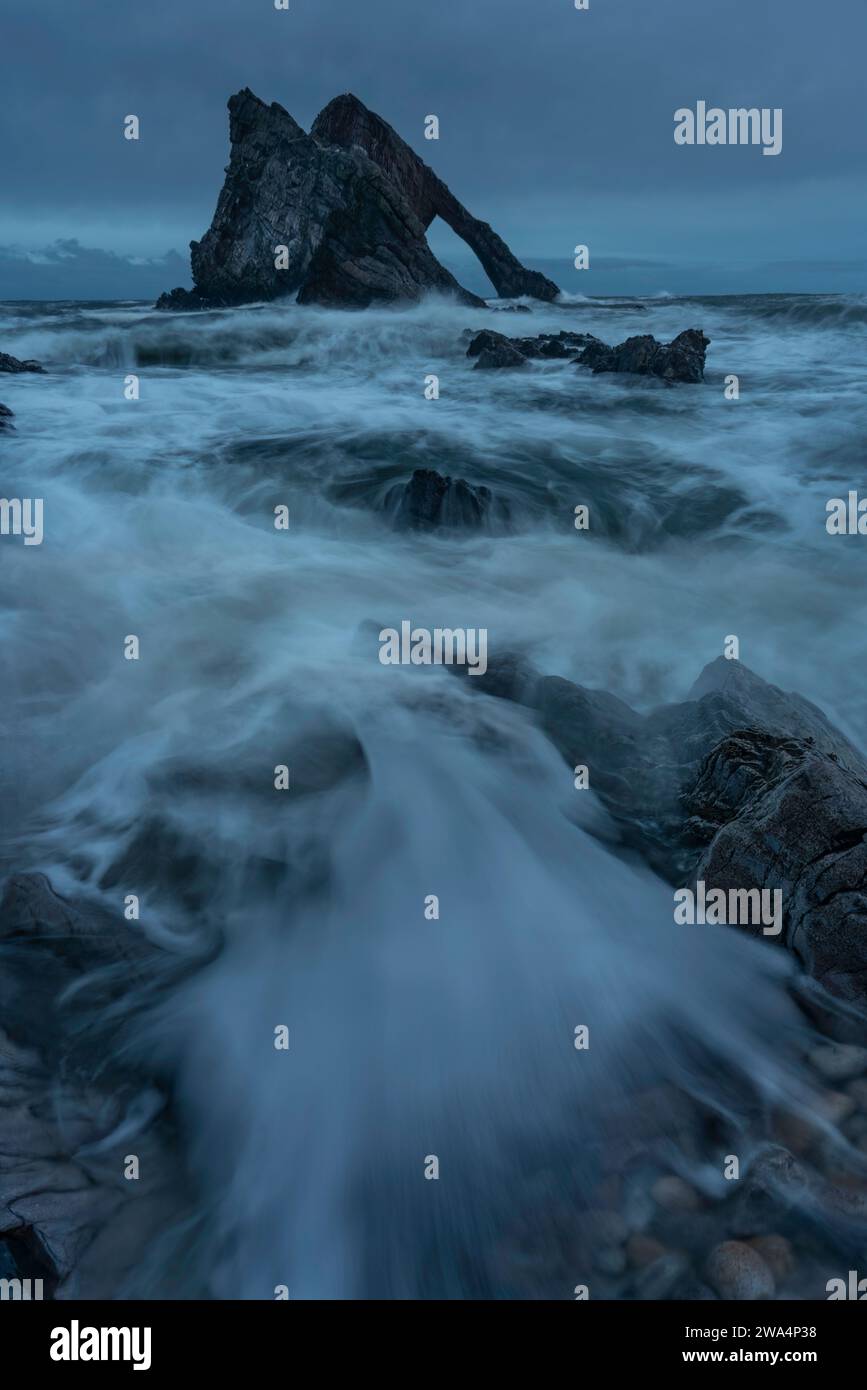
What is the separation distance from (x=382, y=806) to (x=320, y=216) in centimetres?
5306

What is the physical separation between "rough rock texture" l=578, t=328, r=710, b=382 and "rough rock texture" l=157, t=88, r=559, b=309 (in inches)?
964

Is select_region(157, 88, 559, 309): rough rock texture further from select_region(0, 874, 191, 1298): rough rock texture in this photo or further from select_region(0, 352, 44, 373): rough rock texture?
select_region(0, 874, 191, 1298): rough rock texture

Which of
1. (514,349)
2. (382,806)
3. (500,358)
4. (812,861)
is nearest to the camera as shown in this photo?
(812,861)

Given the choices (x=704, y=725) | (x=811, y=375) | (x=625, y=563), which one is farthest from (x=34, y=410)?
(x=811, y=375)

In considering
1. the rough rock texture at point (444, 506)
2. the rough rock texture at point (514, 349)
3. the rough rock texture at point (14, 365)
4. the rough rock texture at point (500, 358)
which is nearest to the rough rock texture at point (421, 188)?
the rough rock texture at point (514, 349)

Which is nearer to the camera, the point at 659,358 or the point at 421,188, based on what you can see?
the point at 659,358

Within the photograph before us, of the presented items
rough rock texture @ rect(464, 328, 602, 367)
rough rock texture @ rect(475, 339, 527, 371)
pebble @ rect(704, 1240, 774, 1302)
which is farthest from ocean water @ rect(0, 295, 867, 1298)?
rough rock texture @ rect(464, 328, 602, 367)

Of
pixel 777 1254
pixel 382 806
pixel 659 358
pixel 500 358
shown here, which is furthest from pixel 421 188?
pixel 777 1254

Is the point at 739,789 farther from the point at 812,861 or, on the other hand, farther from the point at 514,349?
the point at 514,349

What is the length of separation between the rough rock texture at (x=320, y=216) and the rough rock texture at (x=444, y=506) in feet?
130

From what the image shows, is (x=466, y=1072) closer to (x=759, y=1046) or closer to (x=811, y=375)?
(x=759, y=1046)

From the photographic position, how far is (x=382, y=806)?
7168mm

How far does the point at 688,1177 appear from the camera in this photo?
413 centimetres

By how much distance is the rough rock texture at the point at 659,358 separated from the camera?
27219mm
